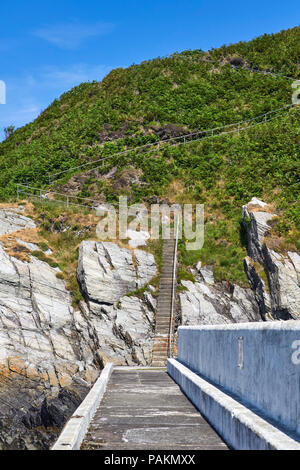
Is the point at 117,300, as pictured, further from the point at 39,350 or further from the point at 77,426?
the point at 77,426

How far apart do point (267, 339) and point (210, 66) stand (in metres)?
56.9

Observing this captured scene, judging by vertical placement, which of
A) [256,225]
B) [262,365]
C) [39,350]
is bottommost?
[39,350]

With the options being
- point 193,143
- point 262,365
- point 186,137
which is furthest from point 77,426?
point 186,137

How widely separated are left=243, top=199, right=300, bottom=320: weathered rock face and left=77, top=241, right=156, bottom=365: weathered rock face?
5634mm

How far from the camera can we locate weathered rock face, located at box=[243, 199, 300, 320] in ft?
87.2

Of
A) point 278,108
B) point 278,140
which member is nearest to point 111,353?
point 278,140

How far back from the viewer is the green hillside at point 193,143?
36781 millimetres

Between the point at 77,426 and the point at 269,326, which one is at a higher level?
the point at 269,326

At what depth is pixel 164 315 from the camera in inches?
1016

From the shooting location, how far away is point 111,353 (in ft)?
78.3

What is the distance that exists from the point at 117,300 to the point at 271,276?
8.13 m

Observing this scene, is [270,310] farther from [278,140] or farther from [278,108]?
[278,108]

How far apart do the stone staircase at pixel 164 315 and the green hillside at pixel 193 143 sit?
164cm

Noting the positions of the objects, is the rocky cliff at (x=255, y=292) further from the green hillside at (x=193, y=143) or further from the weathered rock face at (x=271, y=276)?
the green hillside at (x=193, y=143)
